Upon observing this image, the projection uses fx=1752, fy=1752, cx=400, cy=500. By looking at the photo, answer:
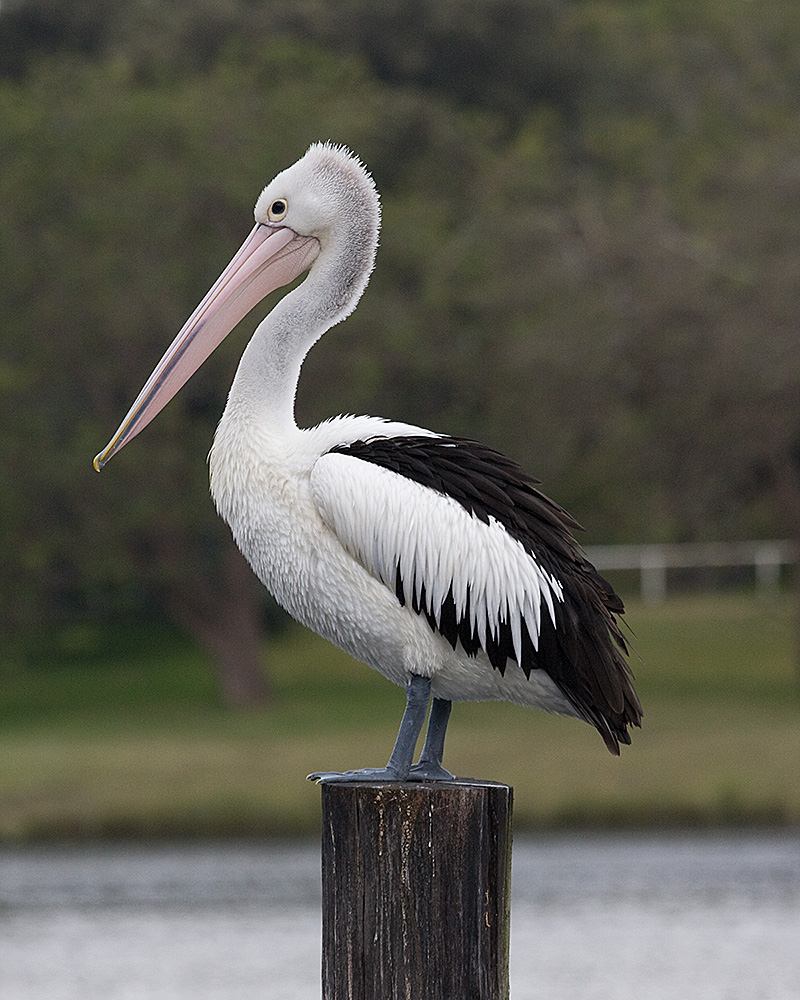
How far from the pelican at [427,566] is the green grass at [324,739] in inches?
442

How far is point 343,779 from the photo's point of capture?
12.8ft

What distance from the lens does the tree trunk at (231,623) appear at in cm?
2280

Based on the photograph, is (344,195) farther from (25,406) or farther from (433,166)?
(433,166)

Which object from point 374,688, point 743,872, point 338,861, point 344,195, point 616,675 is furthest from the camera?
point 374,688

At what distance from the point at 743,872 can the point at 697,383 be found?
783 centimetres

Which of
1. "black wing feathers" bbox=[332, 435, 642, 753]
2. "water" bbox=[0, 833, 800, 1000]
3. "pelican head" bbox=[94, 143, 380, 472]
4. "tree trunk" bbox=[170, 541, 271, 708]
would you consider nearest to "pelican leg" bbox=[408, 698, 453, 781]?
"black wing feathers" bbox=[332, 435, 642, 753]

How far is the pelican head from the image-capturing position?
464 cm

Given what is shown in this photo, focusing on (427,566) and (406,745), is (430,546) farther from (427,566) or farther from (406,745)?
(406,745)

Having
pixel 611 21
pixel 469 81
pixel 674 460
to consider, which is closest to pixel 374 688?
pixel 674 460

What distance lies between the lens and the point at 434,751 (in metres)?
4.14

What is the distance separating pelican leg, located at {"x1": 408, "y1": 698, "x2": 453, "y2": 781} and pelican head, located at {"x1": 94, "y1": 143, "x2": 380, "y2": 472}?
105 centimetres

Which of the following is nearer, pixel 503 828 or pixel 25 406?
pixel 503 828

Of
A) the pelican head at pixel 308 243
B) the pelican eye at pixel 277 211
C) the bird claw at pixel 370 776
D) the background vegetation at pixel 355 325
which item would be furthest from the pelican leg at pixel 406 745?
the background vegetation at pixel 355 325

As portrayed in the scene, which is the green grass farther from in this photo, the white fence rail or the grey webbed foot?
the grey webbed foot
